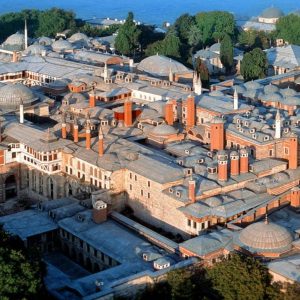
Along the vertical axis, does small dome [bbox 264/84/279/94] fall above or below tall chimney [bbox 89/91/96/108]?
below

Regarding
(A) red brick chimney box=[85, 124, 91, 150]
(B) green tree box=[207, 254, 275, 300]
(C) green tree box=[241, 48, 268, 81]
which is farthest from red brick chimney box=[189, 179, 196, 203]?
(C) green tree box=[241, 48, 268, 81]

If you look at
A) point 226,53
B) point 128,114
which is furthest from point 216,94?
point 226,53

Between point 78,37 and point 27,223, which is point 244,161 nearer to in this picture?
point 27,223

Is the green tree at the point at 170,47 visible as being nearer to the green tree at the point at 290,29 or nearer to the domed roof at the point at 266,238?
the green tree at the point at 290,29

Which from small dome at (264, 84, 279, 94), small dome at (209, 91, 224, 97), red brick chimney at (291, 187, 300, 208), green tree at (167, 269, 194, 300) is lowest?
green tree at (167, 269, 194, 300)

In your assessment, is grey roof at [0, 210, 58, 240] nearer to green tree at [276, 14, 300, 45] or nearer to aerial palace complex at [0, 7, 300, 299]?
aerial palace complex at [0, 7, 300, 299]

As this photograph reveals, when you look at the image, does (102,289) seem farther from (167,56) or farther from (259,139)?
(167,56)

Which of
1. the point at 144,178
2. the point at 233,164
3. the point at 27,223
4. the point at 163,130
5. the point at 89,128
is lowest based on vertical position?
the point at 27,223
